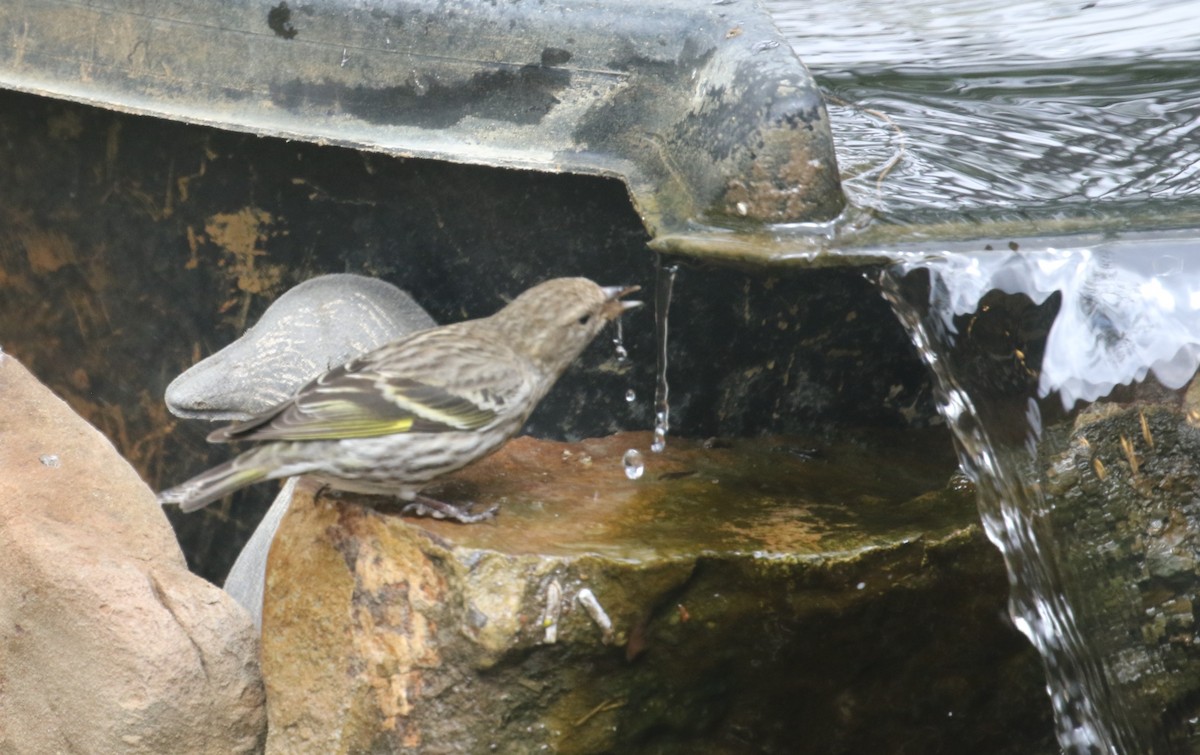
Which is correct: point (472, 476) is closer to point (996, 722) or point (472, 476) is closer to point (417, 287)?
point (417, 287)

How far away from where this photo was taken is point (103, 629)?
3.63 meters

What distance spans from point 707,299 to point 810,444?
0.56 m

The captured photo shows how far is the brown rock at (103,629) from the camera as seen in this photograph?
364cm

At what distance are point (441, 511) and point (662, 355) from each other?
0.87 meters

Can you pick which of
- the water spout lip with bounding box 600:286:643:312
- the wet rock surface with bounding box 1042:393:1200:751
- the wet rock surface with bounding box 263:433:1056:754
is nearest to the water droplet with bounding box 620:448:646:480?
the wet rock surface with bounding box 263:433:1056:754

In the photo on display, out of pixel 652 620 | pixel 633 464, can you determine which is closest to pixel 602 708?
pixel 652 620

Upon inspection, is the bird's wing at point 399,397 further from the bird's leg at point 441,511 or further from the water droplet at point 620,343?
the water droplet at point 620,343

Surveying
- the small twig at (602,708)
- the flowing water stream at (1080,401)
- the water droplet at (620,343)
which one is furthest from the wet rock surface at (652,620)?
the water droplet at (620,343)

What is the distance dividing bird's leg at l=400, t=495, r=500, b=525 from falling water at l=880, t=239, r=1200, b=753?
3.76ft

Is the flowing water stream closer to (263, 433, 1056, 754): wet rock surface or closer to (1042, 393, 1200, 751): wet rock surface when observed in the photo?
(1042, 393, 1200, 751): wet rock surface

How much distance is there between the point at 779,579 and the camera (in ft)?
11.1

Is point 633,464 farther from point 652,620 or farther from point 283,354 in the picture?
point 283,354

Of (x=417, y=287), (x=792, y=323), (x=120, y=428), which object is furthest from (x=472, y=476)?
(x=120, y=428)

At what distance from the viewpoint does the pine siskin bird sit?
3.56 m
